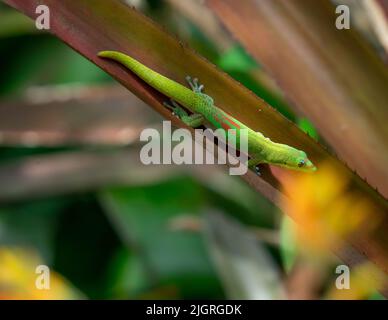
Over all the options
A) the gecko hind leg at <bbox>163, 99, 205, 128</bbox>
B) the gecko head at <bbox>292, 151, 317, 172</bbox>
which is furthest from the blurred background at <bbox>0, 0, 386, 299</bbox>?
the gecko head at <bbox>292, 151, 317, 172</bbox>

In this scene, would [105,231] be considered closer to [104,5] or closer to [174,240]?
[174,240]

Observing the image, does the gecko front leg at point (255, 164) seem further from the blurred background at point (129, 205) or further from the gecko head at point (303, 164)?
the blurred background at point (129, 205)

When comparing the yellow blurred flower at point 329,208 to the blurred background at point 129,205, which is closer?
the yellow blurred flower at point 329,208

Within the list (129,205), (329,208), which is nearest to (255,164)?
(329,208)

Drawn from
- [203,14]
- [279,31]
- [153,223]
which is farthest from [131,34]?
[153,223]

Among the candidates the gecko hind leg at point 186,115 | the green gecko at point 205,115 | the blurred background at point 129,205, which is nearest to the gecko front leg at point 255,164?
the green gecko at point 205,115

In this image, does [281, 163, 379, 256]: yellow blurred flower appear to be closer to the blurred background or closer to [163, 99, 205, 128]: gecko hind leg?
[163, 99, 205, 128]: gecko hind leg

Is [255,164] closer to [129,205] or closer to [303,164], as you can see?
[303,164]
